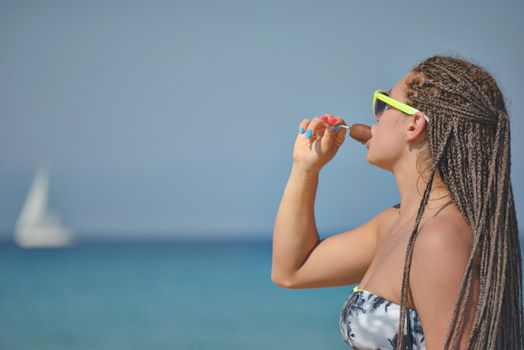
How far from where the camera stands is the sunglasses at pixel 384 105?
2.01m

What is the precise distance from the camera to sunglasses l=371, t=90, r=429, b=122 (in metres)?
2.01

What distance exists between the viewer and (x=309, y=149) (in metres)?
2.37

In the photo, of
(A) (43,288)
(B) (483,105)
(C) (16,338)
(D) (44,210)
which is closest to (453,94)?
(B) (483,105)

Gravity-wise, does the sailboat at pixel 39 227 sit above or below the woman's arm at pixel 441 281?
below

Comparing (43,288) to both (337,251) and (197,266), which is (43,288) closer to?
(197,266)

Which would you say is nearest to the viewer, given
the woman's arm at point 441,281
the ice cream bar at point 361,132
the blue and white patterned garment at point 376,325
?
the woman's arm at point 441,281

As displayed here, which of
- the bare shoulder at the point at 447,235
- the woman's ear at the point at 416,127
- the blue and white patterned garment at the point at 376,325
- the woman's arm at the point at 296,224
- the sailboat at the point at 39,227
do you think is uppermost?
the woman's ear at the point at 416,127

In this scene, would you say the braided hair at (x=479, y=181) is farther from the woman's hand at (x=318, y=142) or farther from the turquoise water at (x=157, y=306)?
the turquoise water at (x=157, y=306)

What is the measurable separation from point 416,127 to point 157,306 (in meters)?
16.7

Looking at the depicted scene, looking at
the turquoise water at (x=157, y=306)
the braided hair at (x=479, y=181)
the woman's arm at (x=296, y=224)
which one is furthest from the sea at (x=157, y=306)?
the braided hair at (x=479, y=181)

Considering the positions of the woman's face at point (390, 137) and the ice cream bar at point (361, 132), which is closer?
the woman's face at point (390, 137)

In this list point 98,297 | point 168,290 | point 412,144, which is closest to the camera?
point 412,144

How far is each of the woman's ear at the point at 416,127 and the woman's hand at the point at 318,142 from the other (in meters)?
0.37

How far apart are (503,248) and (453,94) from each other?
0.36m
